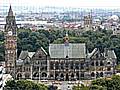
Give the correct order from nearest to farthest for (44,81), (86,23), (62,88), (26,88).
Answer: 1. (26,88)
2. (62,88)
3. (44,81)
4. (86,23)

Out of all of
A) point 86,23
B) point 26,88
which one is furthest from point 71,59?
point 86,23

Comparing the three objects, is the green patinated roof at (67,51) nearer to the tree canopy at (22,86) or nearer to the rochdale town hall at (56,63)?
the rochdale town hall at (56,63)

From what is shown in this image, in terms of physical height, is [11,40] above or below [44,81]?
above

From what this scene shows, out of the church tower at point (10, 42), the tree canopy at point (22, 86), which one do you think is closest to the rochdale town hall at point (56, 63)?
the church tower at point (10, 42)

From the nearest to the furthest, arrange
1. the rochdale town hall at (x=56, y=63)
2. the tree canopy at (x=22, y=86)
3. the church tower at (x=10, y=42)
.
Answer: the tree canopy at (x=22, y=86)
the church tower at (x=10, y=42)
the rochdale town hall at (x=56, y=63)

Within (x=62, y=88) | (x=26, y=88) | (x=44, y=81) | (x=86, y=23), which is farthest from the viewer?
(x=86, y=23)

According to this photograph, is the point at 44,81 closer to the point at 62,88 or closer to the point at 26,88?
the point at 62,88

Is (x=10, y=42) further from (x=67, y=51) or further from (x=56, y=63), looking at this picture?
(x=67, y=51)
